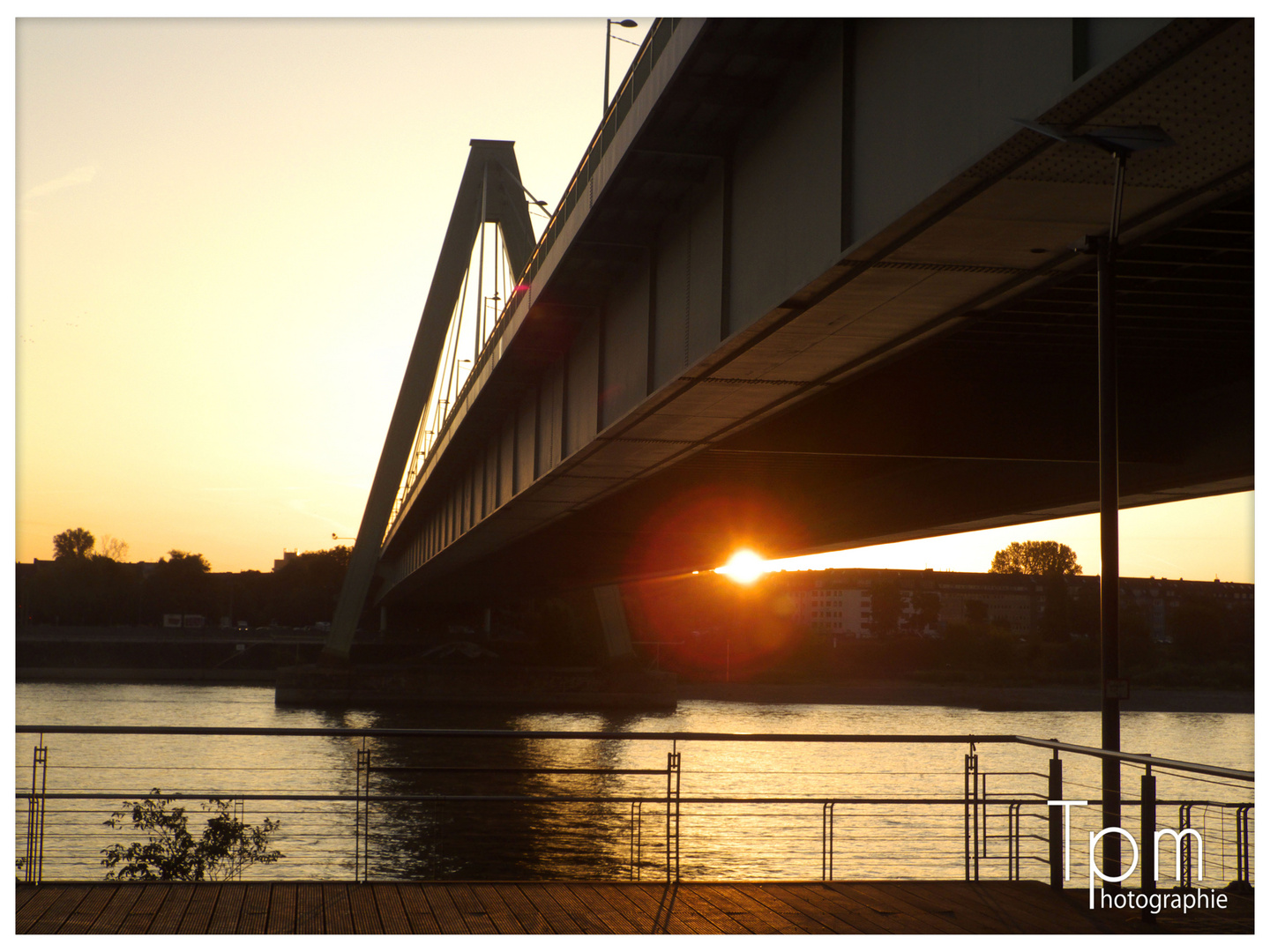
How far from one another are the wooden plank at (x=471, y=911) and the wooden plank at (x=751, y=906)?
1444 mm

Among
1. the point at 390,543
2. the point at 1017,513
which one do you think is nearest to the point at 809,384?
the point at 1017,513

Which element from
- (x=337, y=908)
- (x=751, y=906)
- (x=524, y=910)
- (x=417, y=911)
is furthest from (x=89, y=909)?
(x=751, y=906)

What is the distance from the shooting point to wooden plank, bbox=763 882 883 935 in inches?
273

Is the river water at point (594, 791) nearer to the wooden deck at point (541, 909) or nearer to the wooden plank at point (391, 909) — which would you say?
the wooden deck at point (541, 909)

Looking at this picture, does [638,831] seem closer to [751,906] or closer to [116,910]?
[751,906]

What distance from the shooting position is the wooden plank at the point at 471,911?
6.70 metres

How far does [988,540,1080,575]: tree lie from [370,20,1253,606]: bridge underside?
422ft

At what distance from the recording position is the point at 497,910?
7.12m

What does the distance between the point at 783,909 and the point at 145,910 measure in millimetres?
3670

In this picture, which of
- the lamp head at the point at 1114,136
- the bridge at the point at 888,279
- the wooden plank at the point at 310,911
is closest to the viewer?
the lamp head at the point at 1114,136

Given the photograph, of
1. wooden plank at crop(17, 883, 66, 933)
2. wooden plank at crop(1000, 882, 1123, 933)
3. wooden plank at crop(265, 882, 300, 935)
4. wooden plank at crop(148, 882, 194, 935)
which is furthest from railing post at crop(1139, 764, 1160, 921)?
wooden plank at crop(17, 883, 66, 933)

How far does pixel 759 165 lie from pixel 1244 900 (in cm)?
587

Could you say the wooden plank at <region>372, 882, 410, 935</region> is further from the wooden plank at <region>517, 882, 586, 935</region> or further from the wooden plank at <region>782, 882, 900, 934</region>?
the wooden plank at <region>782, 882, 900, 934</region>

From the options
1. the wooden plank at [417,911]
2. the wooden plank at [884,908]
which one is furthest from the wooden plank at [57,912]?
the wooden plank at [884,908]
